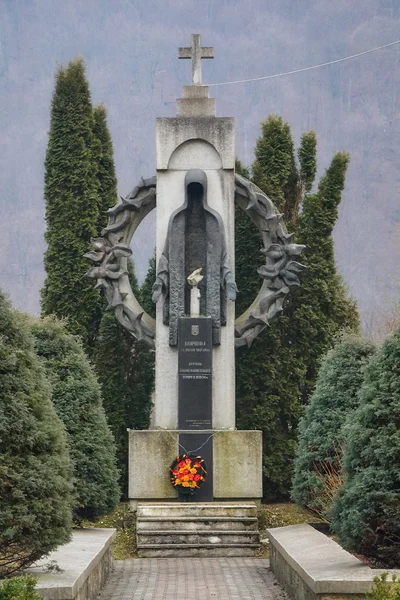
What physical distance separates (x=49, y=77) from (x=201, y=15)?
8.35 m

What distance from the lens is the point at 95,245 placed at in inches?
637

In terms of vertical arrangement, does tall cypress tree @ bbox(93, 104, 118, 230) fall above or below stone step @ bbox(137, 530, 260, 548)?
above

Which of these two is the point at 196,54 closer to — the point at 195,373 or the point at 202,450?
the point at 195,373

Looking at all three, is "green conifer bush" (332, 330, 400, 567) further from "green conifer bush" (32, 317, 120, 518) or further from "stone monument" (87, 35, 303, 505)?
"stone monument" (87, 35, 303, 505)

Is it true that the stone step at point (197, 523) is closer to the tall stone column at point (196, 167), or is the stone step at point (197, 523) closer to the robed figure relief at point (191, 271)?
the tall stone column at point (196, 167)

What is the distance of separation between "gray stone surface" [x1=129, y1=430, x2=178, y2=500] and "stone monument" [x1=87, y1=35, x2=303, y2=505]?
0.04 feet

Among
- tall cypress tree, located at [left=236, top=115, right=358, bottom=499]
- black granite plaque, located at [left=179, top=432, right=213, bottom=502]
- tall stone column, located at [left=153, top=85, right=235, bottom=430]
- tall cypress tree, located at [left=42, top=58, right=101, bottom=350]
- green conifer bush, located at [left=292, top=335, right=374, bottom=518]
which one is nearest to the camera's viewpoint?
green conifer bush, located at [left=292, top=335, right=374, bottom=518]

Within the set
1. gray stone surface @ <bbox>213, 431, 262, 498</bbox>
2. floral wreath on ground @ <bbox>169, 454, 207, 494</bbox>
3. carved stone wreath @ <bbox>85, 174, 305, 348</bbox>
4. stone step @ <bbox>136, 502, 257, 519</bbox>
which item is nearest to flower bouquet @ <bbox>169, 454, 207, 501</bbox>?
floral wreath on ground @ <bbox>169, 454, 207, 494</bbox>

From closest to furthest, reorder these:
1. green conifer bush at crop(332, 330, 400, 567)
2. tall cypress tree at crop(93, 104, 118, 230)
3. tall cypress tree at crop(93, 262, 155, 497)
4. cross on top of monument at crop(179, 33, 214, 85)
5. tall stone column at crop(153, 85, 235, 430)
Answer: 1. green conifer bush at crop(332, 330, 400, 567)
2. tall stone column at crop(153, 85, 235, 430)
3. cross on top of monument at crop(179, 33, 214, 85)
4. tall cypress tree at crop(93, 262, 155, 497)
5. tall cypress tree at crop(93, 104, 118, 230)

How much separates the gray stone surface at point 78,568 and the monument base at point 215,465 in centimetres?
236

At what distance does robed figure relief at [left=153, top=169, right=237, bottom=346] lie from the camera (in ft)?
50.3

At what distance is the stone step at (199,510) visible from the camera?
13953mm

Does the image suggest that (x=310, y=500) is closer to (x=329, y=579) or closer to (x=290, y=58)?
(x=329, y=579)

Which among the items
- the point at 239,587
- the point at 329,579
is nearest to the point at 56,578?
the point at 329,579
